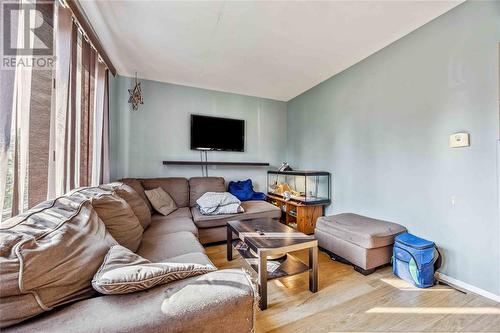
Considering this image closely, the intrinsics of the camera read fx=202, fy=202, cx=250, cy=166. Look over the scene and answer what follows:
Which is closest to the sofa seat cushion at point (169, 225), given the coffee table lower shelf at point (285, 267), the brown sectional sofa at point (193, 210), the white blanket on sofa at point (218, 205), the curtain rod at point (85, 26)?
the brown sectional sofa at point (193, 210)

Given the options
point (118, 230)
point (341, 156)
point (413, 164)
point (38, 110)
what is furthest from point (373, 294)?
point (38, 110)

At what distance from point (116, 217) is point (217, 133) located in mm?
2408

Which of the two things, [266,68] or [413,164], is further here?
[266,68]

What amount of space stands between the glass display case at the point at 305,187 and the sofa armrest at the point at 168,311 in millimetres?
2372

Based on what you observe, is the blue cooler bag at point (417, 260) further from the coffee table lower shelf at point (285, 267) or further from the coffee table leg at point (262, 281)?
the coffee table leg at point (262, 281)

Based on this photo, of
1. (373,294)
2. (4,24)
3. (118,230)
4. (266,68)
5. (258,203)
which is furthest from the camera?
(258,203)

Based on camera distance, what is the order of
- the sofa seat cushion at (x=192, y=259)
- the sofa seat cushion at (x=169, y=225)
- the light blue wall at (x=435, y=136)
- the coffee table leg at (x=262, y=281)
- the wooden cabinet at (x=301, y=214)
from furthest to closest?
the wooden cabinet at (x=301, y=214), the sofa seat cushion at (x=169, y=225), the light blue wall at (x=435, y=136), the coffee table leg at (x=262, y=281), the sofa seat cushion at (x=192, y=259)

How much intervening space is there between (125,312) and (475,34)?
119 inches

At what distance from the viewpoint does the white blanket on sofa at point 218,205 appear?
8.85ft

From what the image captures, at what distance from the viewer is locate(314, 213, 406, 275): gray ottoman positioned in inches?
77.3

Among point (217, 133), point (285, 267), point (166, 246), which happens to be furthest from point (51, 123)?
point (217, 133)

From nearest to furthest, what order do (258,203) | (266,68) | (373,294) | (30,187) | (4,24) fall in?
1. (4,24)
2. (30,187)
3. (373,294)
4. (266,68)
5. (258,203)

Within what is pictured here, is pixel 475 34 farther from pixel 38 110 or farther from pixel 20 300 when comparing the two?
pixel 38 110

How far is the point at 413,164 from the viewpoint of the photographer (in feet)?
6.94
